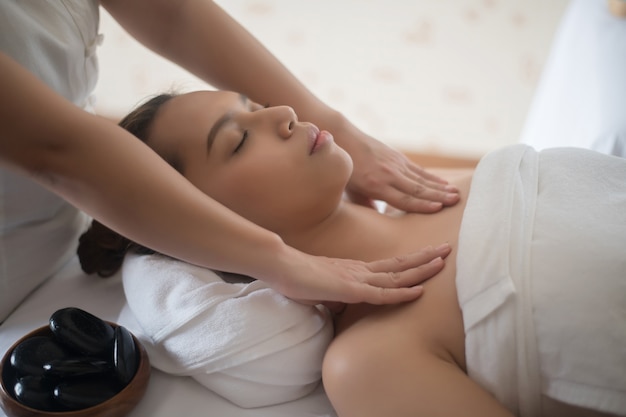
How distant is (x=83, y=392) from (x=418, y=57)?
92.7 inches

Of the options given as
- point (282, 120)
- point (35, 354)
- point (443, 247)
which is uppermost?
point (282, 120)

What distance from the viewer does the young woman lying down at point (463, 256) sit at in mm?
782

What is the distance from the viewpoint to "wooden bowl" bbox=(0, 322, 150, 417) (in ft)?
2.53

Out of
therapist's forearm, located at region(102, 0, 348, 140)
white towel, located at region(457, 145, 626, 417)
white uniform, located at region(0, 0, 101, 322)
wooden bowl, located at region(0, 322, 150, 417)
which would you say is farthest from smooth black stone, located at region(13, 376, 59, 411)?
therapist's forearm, located at region(102, 0, 348, 140)

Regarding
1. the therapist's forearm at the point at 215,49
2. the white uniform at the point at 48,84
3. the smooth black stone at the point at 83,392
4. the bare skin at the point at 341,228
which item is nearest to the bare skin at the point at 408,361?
the bare skin at the point at 341,228

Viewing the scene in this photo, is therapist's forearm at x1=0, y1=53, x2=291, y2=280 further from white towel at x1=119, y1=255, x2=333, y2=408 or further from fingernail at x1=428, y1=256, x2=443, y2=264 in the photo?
fingernail at x1=428, y1=256, x2=443, y2=264

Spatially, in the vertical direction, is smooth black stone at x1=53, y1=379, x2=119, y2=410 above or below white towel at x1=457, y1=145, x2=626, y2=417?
below

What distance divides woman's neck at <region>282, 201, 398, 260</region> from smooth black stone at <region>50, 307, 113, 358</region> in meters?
0.38

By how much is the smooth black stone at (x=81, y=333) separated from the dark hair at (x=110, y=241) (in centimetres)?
26

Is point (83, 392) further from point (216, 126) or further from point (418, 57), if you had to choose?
point (418, 57)

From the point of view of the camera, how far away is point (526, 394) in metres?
0.81

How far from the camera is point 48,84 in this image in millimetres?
1006

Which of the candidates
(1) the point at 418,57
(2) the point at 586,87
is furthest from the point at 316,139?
(1) the point at 418,57

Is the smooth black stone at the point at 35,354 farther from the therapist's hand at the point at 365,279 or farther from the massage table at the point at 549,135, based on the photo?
the therapist's hand at the point at 365,279
